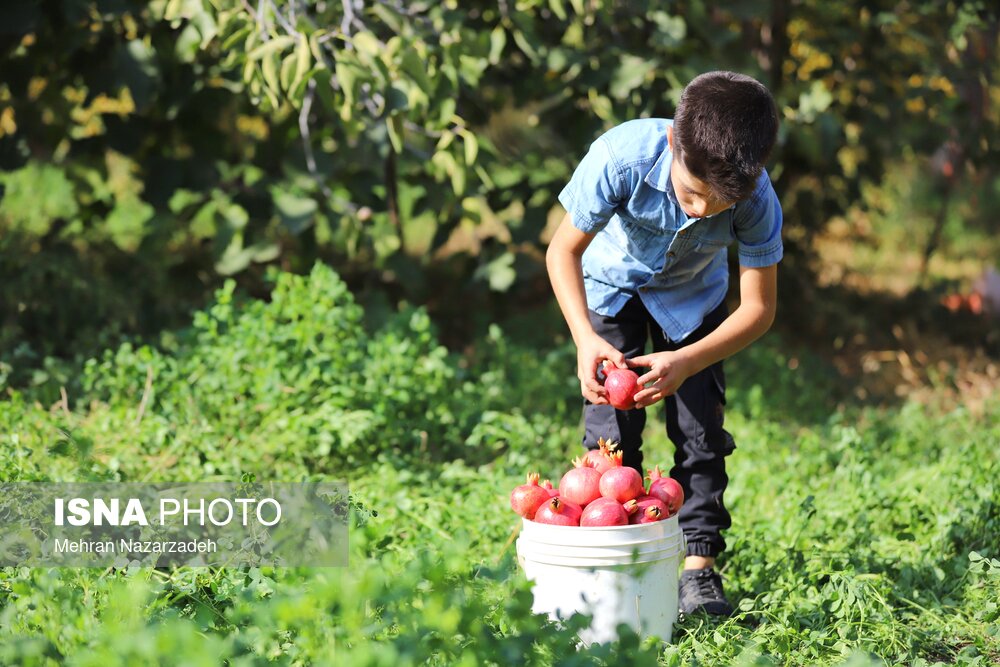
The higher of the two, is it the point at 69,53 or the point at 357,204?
the point at 69,53

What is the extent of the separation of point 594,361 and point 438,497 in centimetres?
100

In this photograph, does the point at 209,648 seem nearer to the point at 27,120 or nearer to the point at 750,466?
the point at 750,466

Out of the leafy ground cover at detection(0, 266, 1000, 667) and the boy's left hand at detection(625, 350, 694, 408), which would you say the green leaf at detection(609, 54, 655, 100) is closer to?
the leafy ground cover at detection(0, 266, 1000, 667)

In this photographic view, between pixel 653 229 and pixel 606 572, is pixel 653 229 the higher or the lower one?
the higher one

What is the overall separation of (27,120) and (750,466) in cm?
328

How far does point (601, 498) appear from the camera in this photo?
90.0 inches

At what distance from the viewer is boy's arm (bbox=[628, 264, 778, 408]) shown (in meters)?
→ 2.31

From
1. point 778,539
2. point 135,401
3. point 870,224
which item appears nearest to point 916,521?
point 778,539

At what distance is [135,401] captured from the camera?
11.9 feet

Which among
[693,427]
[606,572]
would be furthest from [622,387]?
[693,427]

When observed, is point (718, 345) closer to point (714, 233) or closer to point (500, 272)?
point (714, 233)

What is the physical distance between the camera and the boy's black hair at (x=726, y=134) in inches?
83.1

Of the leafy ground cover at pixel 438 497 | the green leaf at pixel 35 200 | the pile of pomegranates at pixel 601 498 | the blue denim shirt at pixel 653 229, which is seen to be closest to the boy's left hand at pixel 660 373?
the pile of pomegranates at pixel 601 498

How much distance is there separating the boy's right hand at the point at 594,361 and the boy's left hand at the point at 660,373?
37 mm
